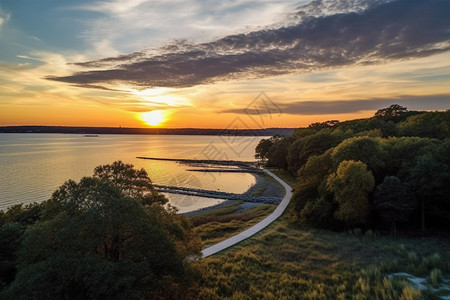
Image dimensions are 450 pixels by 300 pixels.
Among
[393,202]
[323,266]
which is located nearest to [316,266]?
[323,266]

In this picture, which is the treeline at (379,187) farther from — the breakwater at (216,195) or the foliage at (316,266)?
the breakwater at (216,195)

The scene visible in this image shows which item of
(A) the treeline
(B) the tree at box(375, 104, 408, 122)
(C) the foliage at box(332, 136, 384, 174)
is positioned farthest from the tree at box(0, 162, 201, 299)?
(B) the tree at box(375, 104, 408, 122)

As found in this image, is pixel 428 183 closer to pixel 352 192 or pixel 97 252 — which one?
pixel 352 192

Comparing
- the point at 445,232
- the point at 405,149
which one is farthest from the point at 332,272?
the point at 405,149

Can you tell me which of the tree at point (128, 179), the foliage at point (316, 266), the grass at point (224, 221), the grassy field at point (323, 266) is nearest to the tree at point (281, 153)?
the grass at point (224, 221)

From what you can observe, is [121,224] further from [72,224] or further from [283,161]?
[283,161]

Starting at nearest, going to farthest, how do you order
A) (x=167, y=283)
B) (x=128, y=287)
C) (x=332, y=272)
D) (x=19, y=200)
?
(x=128, y=287), (x=167, y=283), (x=332, y=272), (x=19, y=200)

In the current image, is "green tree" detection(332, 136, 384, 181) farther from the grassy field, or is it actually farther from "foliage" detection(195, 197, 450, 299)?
"foliage" detection(195, 197, 450, 299)
